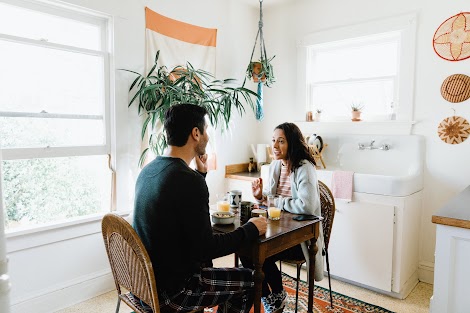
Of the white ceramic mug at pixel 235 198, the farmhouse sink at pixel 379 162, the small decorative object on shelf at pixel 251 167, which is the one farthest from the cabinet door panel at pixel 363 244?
the small decorative object on shelf at pixel 251 167

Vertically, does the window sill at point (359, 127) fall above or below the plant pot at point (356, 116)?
below

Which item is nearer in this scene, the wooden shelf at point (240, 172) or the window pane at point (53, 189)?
the window pane at point (53, 189)

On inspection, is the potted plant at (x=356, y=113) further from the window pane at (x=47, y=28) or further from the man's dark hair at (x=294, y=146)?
the window pane at (x=47, y=28)

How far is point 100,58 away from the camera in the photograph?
8.92ft

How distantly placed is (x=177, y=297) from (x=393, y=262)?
1918mm

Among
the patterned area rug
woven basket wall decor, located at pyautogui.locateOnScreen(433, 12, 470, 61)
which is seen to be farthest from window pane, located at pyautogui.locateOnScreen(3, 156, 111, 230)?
woven basket wall decor, located at pyautogui.locateOnScreen(433, 12, 470, 61)

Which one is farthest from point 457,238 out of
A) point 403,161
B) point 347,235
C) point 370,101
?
point 370,101

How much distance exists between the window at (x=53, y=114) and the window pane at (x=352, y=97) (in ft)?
7.17

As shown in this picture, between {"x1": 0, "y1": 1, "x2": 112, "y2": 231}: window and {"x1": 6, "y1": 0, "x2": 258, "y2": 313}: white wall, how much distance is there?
0.34 feet

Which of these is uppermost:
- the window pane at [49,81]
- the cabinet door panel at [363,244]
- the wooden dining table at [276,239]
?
the window pane at [49,81]

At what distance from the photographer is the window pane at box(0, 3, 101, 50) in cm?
227

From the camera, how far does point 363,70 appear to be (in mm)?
3441

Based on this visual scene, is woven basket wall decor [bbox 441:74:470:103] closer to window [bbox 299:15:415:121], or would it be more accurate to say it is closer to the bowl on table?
window [bbox 299:15:415:121]

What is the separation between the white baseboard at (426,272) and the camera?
298cm
